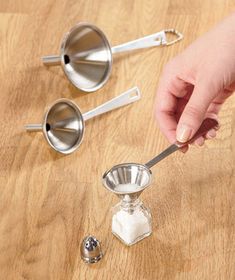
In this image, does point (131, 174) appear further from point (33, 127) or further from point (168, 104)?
point (33, 127)

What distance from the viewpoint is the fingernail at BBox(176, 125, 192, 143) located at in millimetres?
1565

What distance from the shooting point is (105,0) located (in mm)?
2305

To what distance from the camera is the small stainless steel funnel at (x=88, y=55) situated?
2031 millimetres

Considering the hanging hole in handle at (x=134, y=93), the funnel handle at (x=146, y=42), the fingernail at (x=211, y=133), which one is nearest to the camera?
the fingernail at (x=211, y=133)

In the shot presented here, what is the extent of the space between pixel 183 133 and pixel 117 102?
0.39 metres

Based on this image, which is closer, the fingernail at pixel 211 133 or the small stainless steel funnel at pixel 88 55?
the fingernail at pixel 211 133

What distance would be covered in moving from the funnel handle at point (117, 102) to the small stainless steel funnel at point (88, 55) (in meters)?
0.09

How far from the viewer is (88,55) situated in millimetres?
2080

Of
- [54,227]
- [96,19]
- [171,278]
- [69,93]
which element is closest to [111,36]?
[96,19]

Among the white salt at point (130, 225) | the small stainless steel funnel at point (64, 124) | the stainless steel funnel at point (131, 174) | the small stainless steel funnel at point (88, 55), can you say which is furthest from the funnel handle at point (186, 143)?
the small stainless steel funnel at point (88, 55)

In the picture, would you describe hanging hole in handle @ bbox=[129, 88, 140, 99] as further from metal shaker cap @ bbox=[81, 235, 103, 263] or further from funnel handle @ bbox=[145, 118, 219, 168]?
metal shaker cap @ bbox=[81, 235, 103, 263]

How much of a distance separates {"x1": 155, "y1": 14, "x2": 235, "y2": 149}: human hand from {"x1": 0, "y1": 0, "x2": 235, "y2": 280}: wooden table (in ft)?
0.35

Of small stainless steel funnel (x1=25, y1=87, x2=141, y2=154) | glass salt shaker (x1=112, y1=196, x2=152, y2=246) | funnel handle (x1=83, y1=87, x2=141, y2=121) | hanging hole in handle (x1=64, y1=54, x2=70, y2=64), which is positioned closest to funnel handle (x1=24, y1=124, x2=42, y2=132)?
small stainless steel funnel (x1=25, y1=87, x2=141, y2=154)

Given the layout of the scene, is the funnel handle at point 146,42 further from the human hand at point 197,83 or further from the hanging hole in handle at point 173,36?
the human hand at point 197,83
